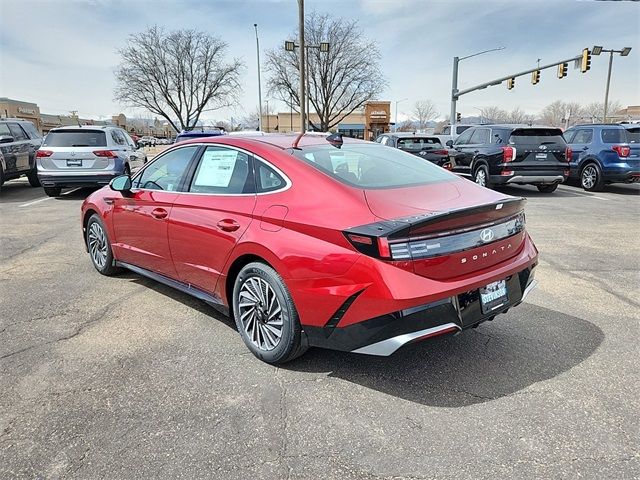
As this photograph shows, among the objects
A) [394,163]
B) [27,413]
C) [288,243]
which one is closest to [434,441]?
[288,243]

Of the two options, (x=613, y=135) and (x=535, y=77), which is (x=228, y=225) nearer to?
(x=613, y=135)

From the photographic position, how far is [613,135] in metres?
12.1

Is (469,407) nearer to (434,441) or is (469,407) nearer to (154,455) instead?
(434,441)

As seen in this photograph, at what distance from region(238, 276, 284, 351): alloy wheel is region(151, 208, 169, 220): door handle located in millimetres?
1128

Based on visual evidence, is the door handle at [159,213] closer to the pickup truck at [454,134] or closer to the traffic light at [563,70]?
the pickup truck at [454,134]

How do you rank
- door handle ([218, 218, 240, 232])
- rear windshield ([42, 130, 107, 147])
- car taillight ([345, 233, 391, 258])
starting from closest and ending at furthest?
car taillight ([345, 233, 391, 258]), door handle ([218, 218, 240, 232]), rear windshield ([42, 130, 107, 147])

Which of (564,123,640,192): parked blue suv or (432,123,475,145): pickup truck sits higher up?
(432,123,475,145): pickup truck

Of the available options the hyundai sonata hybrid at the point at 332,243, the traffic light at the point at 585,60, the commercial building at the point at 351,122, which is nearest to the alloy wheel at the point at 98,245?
the hyundai sonata hybrid at the point at 332,243

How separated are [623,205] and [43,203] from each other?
43.0 feet

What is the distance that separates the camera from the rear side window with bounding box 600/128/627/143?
470 inches

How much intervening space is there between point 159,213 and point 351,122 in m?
63.0

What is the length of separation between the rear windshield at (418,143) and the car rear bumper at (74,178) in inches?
294

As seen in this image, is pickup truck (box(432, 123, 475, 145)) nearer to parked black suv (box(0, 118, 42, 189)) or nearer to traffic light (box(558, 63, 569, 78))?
traffic light (box(558, 63, 569, 78))

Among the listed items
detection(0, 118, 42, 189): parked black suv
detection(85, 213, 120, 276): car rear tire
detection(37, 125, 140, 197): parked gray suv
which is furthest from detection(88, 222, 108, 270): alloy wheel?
detection(0, 118, 42, 189): parked black suv
